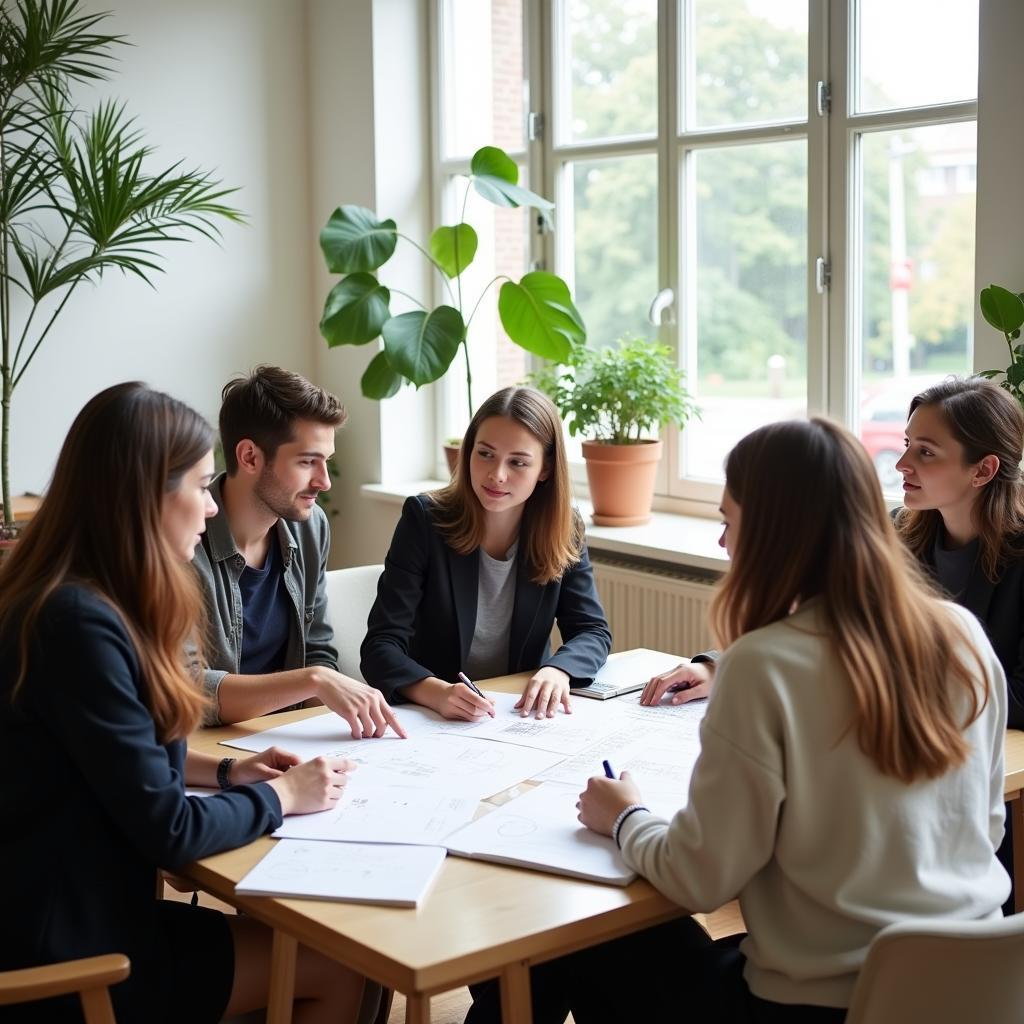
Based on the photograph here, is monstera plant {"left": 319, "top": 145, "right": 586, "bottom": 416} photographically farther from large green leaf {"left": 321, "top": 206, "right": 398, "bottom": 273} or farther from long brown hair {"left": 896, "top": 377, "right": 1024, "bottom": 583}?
long brown hair {"left": 896, "top": 377, "right": 1024, "bottom": 583}

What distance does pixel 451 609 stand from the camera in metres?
2.75

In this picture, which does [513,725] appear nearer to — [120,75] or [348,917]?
[348,917]

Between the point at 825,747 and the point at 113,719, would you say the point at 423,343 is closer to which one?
the point at 113,719

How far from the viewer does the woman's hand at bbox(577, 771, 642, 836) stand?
173 cm

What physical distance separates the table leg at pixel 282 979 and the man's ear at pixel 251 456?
3.58 feet

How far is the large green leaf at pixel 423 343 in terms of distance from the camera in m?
4.31

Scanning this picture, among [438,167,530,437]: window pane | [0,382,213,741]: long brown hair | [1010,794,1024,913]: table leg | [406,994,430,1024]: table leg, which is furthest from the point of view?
[438,167,530,437]: window pane

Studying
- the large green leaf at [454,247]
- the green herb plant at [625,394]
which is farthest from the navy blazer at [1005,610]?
the large green leaf at [454,247]

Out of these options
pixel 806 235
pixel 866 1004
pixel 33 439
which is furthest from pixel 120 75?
pixel 866 1004

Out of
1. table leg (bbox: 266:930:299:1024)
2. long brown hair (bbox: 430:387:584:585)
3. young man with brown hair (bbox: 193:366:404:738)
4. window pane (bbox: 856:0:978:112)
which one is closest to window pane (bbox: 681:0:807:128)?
window pane (bbox: 856:0:978:112)

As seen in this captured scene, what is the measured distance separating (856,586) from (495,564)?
1334 millimetres

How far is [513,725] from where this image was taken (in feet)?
7.48

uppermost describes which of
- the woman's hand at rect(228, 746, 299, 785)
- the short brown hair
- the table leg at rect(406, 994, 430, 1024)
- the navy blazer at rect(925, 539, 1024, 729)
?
the short brown hair

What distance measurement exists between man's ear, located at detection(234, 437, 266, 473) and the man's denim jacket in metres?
0.08
